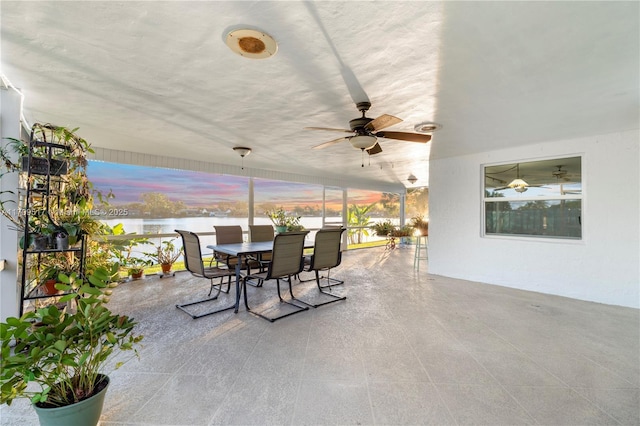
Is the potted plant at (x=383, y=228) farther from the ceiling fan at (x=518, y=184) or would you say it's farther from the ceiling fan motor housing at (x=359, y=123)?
the ceiling fan motor housing at (x=359, y=123)

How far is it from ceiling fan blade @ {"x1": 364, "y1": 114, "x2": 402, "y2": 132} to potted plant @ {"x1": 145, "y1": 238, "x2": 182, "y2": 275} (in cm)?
470

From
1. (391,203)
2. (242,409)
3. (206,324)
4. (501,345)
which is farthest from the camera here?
(391,203)

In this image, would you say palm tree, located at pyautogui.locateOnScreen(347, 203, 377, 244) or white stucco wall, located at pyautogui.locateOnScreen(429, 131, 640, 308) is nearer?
white stucco wall, located at pyautogui.locateOnScreen(429, 131, 640, 308)

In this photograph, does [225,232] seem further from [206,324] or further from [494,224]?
[494,224]

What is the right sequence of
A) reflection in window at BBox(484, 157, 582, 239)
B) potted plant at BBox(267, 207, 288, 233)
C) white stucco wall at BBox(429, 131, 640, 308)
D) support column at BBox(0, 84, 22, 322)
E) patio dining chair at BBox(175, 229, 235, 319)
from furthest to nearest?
potted plant at BBox(267, 207, 288, 233) < reflection in window at BBox(484, 157, 582, 239) < white stucco wall at BBox(429, 131, 640, 308) < patio dining chair at BBox(175, 229, 235, 319) < support column at BBox(0, 84, 22, 322)

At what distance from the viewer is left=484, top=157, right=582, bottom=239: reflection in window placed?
4289 mm

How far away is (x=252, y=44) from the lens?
6.14 feet

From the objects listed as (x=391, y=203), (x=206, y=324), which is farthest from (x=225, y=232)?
(x=391, y=203)

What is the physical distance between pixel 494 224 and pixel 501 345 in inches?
118

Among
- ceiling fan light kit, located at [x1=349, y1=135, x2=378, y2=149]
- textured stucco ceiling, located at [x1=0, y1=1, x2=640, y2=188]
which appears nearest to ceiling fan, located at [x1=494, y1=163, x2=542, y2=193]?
textured stucco ceiling, located at [x1=0, y1=1, x2=640, y2=188]

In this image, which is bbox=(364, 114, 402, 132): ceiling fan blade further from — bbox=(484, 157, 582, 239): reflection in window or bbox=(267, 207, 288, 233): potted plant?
bbox=(267, 207, 288, 233): potted plant

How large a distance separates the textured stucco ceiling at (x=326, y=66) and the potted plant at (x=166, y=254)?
8.33 feet

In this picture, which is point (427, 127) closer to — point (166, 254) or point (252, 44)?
point (252, 44)

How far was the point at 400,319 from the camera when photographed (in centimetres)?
330
